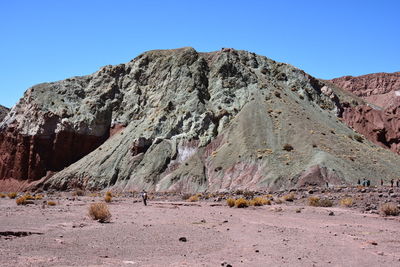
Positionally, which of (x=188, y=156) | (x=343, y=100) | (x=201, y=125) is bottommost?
(x=188, y=156)

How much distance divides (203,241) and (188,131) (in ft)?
149

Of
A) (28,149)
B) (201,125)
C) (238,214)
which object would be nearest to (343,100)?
(201,125)

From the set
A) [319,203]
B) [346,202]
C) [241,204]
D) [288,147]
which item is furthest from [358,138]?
[241,204]

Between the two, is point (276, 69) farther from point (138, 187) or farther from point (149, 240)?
point (149, 240)

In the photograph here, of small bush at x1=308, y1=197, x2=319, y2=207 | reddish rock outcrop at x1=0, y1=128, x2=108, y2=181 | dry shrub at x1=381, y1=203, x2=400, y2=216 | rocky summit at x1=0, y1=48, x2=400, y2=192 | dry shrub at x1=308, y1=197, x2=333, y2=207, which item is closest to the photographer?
dry shrub at x1=381, y1=203, x2=400, y2=216

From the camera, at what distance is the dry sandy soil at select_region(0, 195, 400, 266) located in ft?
36.0

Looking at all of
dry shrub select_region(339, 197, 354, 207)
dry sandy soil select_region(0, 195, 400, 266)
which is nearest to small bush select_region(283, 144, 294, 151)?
dry shrub select_region(339, 197, 354, 207)

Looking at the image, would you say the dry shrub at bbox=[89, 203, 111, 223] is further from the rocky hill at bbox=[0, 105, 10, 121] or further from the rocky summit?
the rocky hill at bbox=[0, 105, 10, 121]

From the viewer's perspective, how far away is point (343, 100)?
3110 inches

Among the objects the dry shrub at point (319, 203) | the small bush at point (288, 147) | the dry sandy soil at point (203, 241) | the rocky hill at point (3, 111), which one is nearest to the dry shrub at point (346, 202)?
the dry shrub at point (319, 203)

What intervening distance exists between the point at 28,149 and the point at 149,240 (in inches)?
2405

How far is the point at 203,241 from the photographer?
551 inches

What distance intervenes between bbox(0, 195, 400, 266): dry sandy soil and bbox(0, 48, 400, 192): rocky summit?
24727 millimetres

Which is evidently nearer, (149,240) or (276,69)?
(149,240)
